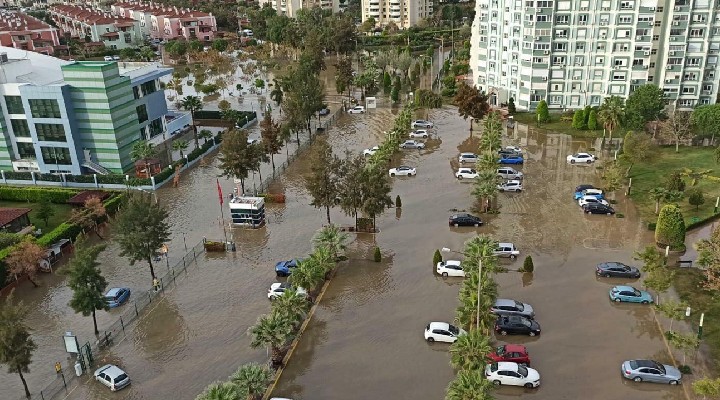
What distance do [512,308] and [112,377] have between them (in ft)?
78.6

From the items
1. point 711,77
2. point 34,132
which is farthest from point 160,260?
point 711,77

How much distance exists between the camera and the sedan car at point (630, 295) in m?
37.9

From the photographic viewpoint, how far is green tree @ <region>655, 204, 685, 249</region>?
43594 millimetres

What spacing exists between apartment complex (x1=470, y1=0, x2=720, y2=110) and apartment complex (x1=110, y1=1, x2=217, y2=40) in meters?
104

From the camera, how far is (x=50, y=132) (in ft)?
205

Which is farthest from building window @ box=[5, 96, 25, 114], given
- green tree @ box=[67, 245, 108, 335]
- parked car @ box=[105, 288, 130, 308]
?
green tree @ box=[67, 245, 108, 335]

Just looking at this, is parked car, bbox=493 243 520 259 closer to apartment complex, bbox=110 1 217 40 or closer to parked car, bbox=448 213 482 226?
parked car, bbox=448 213 482 226

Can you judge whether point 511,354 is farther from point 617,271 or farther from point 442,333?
point 617,271

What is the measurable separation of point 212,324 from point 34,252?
15373 mm

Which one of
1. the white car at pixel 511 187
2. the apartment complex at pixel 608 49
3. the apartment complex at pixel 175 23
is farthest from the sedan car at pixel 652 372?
the apartment complex at pixel 175 23

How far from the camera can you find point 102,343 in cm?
3578

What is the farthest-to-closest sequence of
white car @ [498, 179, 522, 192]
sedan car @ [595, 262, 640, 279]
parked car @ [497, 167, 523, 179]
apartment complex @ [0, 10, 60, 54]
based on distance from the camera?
apartment complex @ [0, 10, 60, 54] → parked car @ [497, 167, 523, 179] → white car @ [498, 179, 522, 192] → sedan car @ [595, 262, 640, 279]

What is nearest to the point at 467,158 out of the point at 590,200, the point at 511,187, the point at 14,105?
the point at 511,187

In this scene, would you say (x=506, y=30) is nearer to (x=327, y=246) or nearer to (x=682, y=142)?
(x=682, y=142)
